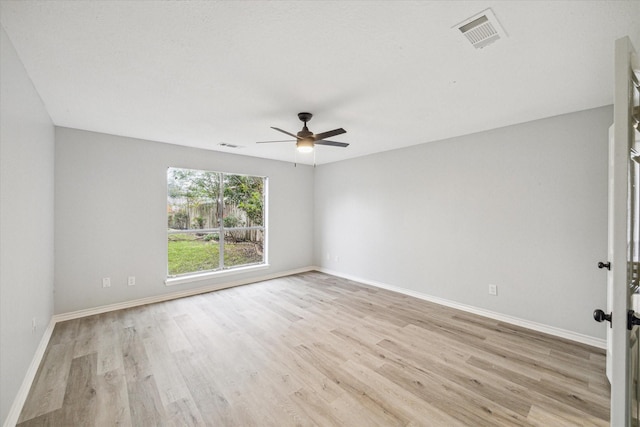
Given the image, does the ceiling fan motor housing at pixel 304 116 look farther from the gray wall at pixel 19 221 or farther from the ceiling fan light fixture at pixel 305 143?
the gray wall at pixel 19 221

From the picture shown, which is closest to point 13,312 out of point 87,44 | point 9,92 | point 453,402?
point 9,92

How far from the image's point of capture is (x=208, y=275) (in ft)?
14.7

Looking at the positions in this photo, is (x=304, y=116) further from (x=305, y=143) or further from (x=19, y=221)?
(x=19, y=221)

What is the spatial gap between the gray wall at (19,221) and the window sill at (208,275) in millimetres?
1542

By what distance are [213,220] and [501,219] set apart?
463 centimetres

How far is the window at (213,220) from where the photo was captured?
14.8 feet

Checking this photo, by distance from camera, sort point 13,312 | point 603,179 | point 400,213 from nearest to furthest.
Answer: point 13,312 < point 603,179 < point 400,213

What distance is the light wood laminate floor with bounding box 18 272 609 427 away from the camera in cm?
178

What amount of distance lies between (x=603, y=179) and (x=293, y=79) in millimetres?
3228

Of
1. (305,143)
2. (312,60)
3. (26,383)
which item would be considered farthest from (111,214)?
(312,60)

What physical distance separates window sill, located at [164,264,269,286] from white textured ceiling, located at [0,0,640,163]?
243cm

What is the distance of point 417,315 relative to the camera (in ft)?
11.3

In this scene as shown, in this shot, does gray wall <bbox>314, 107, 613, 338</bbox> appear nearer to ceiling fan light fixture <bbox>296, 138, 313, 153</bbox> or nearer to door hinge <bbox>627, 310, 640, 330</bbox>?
ceiling fan light fixture <bbox>296, 138, 313, 153</bbox>

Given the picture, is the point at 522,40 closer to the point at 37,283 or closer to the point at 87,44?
the point at 87,44
